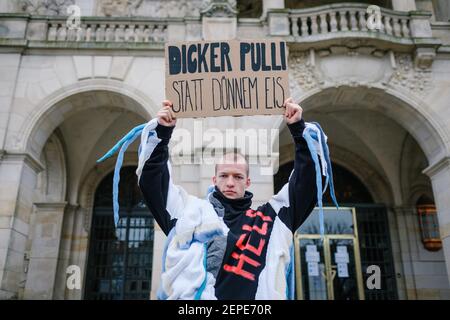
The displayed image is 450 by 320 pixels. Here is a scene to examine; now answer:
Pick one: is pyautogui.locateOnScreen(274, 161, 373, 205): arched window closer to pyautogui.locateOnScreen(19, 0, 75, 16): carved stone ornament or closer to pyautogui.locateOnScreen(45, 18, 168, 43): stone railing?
pyautogui.locateOnScreen(45, 18, 168, 43): stone railing

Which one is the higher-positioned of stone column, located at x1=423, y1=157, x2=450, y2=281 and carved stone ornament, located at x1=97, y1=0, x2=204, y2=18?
carved stone ornament, located at x1=97, y1=0, x2=204, y2=18

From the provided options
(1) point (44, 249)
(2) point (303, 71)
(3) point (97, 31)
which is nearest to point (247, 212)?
(2) point (303, 71)

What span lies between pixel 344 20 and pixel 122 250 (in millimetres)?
8392

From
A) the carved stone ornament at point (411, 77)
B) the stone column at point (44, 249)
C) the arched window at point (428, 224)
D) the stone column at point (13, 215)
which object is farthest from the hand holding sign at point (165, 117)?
the arched window at point (428, 224)

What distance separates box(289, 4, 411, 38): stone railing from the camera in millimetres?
8570

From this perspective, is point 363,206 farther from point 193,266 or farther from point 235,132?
point 193,266

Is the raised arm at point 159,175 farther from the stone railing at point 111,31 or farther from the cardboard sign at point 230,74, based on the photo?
the stone railing at point 111,31

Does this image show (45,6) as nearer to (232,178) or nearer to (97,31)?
(97,31)

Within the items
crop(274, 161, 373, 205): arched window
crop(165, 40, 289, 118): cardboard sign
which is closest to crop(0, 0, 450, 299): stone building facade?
crop(274, 161, 373, 205): arched window

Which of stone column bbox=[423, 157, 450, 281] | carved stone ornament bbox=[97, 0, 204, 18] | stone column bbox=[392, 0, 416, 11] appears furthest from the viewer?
carved stone ornament bbox=[97, 0, 204, 18]

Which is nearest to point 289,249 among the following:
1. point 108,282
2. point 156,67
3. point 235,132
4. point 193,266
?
point 193,266

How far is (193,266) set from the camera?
1971 millimetres

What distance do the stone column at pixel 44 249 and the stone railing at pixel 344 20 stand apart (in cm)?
785

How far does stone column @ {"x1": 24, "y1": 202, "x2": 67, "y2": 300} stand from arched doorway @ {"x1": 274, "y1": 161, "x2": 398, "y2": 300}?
6320 mm
